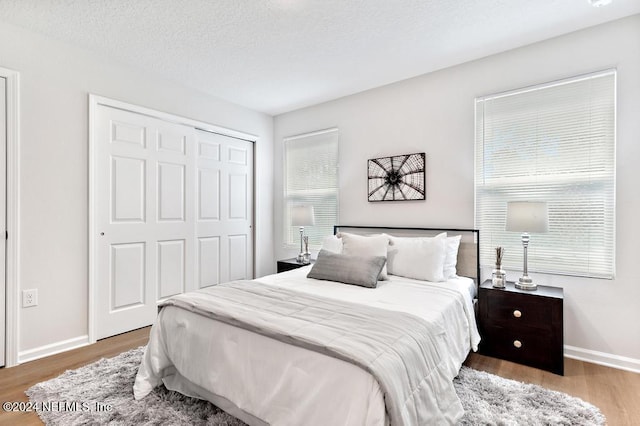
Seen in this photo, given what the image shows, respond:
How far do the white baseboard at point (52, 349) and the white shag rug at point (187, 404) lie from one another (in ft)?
1.86

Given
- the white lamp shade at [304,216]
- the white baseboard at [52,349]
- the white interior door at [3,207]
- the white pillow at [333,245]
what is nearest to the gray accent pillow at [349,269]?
the white pillow at [333,245]

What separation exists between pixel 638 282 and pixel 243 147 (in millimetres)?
4102

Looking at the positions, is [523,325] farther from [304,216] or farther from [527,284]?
[304,216]

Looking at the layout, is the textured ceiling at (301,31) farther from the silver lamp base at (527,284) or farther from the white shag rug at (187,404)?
the white shag rug at (187,404)

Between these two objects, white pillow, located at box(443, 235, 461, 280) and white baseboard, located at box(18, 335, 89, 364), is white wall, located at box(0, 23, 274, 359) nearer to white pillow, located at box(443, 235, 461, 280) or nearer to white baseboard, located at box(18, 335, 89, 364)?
white baseboard, located at box(18, 335, 89, 364)

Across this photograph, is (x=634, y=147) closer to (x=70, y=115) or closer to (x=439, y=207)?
(x=439, y=207)

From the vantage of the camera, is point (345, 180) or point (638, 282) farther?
point (345, 180)

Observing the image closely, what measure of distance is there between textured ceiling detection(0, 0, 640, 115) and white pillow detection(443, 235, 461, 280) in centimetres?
166

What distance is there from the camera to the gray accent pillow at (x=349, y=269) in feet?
8.15

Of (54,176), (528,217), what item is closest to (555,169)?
(528,217)

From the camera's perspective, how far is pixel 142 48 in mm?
2748

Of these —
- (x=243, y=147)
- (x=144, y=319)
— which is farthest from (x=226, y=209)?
(x=144, y=319)

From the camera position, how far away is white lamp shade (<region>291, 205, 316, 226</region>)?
377 centimetres

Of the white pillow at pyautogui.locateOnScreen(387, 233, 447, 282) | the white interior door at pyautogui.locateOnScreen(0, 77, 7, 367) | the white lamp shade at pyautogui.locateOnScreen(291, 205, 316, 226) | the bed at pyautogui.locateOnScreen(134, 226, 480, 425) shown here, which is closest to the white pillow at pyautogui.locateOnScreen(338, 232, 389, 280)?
the white pillow at pyautogui.locateOnScreen(387, 233, 447, 282)
